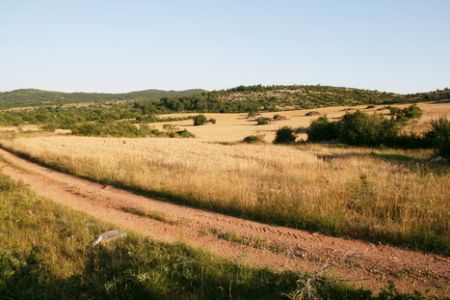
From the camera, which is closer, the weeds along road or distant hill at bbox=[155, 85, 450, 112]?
the weeds along road

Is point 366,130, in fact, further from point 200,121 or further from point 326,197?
point 200,121

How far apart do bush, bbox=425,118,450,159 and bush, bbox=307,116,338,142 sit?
956 cm

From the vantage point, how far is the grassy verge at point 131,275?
5.25 meters

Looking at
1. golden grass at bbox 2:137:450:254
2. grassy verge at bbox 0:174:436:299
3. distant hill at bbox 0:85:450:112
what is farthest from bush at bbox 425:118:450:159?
distant hill at bbox 0:85:450:112

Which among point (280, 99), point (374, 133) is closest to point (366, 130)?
point (374, 133)

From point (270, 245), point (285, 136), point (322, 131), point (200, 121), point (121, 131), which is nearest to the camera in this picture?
point (270, 245)

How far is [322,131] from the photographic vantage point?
35000mm

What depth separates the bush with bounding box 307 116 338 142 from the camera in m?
34.1

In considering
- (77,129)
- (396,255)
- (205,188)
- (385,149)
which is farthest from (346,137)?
(77,129)

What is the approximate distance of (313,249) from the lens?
7328 millimetres

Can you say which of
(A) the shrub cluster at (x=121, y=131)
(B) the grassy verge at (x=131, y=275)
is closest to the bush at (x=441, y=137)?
(B) the grassy verge at (x=131, y=275)

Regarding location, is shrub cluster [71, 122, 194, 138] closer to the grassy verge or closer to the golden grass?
the golden grass

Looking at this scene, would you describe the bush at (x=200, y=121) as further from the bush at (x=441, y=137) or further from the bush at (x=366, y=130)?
the bush at (x=441, y=137)

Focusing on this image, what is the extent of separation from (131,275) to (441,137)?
2077 centimetres
